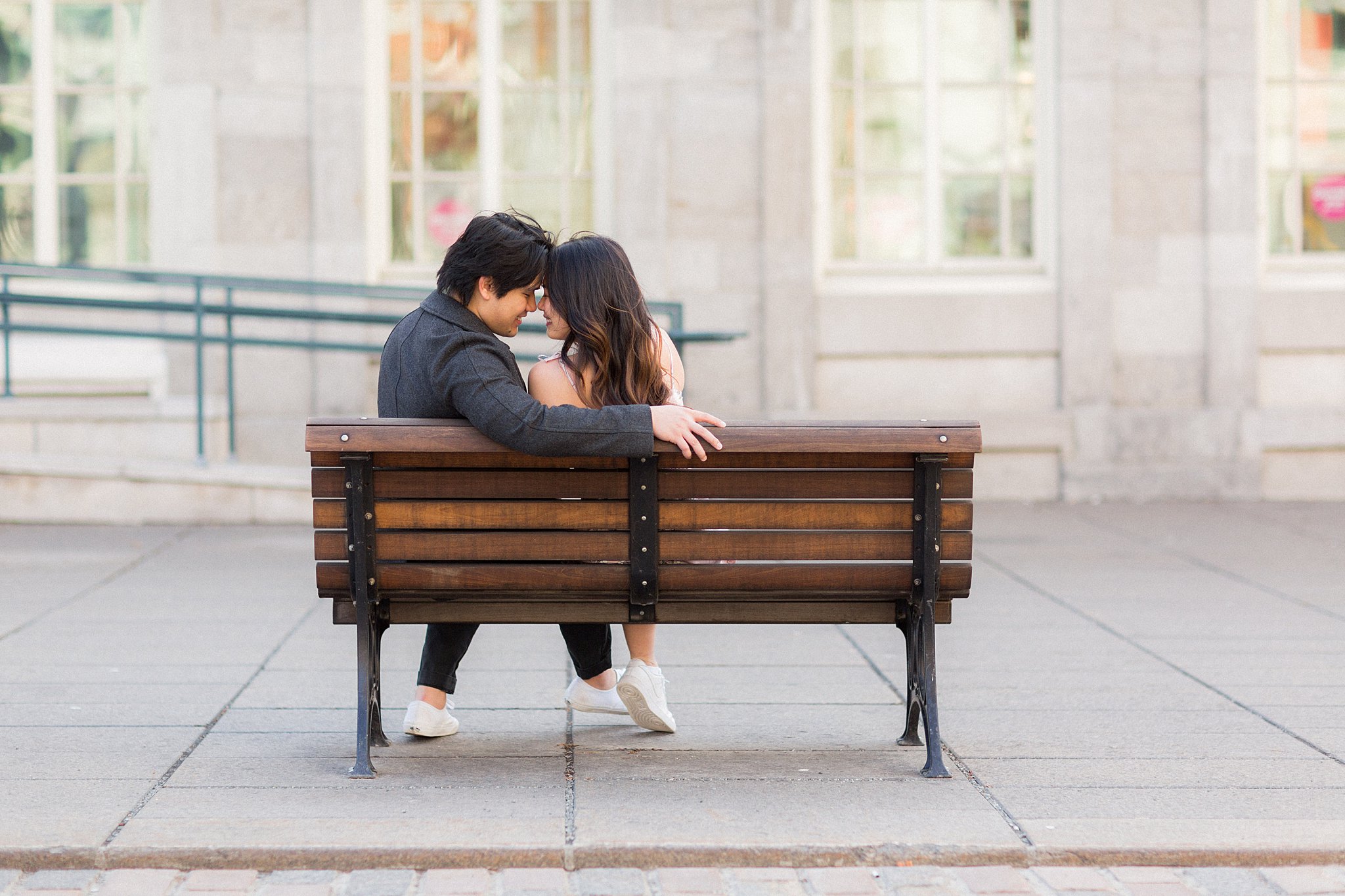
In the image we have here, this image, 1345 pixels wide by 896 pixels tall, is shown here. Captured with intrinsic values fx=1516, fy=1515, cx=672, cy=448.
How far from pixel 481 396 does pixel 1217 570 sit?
5150 mm

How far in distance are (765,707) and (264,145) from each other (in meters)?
7.18

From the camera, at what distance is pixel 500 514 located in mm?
3910

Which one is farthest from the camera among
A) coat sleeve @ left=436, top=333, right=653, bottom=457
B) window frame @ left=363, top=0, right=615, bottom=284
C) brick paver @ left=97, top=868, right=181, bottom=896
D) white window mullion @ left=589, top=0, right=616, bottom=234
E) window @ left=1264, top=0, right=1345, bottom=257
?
window @ left=1264, top=0, right=1345, bottom=257

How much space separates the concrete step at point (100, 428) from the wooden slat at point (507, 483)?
6.39m

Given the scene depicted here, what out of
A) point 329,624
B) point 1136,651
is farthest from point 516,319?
point 1136,651

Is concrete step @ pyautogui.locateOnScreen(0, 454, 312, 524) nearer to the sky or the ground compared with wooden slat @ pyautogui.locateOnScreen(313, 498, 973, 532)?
nearer to the ground

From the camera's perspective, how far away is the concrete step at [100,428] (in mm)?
9805

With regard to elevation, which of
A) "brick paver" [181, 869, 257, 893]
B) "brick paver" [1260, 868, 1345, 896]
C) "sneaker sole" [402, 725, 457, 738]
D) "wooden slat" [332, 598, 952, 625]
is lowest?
"brick paver" [1260, 868, 1345, 896]

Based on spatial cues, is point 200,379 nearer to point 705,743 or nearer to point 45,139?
point 45,139

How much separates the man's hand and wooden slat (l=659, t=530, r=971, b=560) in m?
0.24

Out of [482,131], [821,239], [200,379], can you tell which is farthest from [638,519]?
[482,131]

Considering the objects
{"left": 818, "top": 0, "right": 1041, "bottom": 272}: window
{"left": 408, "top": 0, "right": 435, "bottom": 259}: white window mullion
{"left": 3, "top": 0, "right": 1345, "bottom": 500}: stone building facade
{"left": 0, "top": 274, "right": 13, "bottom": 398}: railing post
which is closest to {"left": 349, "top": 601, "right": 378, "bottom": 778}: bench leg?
{"left": 0, "top": 274, "right": 13, "bottom": 398}: railing post

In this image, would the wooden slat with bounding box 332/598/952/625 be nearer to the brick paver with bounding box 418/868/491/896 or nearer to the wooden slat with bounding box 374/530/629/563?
the wooden slat with bounding box 374/530/629/563

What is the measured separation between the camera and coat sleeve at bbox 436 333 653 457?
378 cm
